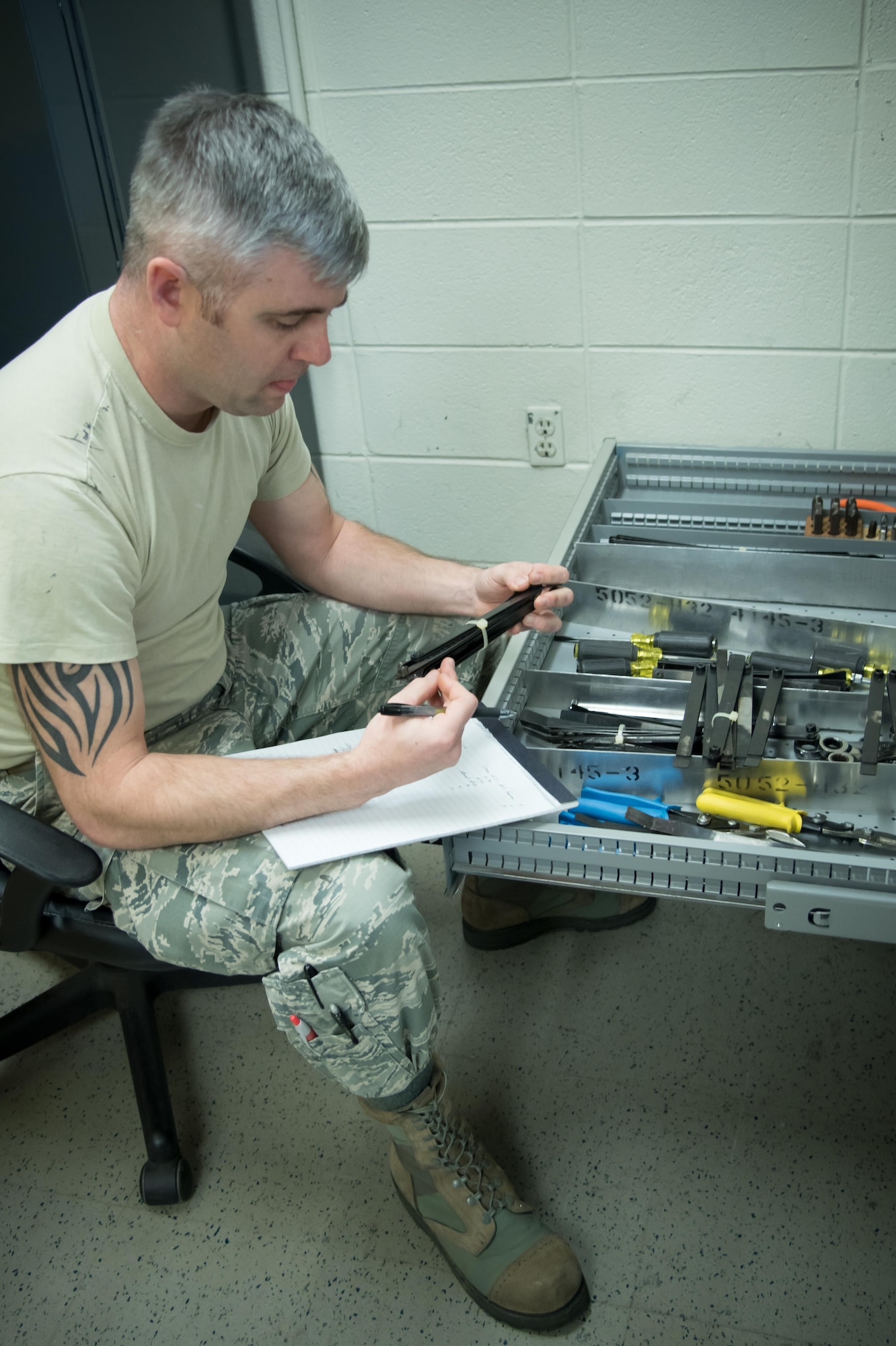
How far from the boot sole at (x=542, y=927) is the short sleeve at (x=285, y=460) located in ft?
2.62

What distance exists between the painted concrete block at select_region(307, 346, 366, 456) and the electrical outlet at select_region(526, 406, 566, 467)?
0.38 metres

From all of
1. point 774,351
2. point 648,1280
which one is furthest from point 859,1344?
point 774,351

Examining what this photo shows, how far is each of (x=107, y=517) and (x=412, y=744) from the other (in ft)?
1.32

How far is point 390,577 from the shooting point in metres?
A: 1.58

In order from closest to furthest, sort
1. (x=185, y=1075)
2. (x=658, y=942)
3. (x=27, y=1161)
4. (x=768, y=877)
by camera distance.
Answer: (x=768, y=877), (x=27, y=1161), (x=185, y=1075), (x=658, y=942)

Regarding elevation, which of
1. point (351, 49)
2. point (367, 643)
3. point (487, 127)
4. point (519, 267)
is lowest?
point (367, 643)

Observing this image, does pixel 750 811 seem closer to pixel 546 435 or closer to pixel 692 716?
pixel 692 716

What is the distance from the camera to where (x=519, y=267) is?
204 cm

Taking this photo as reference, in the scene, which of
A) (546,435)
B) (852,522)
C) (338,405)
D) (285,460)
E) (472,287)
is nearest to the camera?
(285,460)

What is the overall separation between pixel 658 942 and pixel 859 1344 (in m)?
0.67

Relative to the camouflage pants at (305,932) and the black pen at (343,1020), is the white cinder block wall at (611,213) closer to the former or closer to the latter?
the camouflage pants at (305,932)

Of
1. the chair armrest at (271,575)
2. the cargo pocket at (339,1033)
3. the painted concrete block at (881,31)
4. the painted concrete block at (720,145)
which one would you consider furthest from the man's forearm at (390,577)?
the painted concrete block at (881,31)

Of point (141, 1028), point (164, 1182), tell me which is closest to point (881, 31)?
point (141, 1028)

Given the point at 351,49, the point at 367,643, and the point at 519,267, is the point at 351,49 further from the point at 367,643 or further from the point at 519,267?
the point at 367,643
